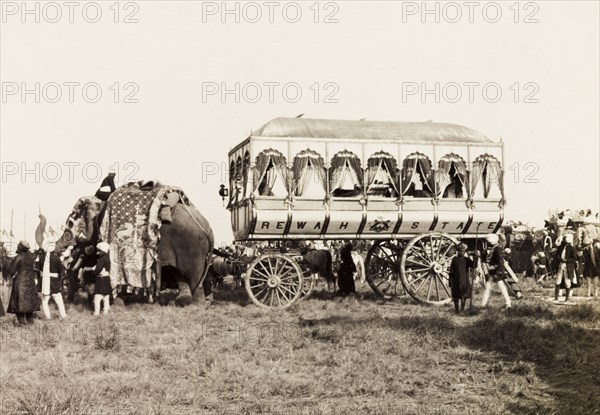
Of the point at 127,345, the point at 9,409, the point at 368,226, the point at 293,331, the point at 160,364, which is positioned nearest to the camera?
the point at 9,409

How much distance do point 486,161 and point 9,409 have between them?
11485 millimetres

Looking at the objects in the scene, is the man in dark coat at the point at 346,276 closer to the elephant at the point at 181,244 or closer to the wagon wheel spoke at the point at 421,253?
the wagon wheel spoke at the point at 421,253

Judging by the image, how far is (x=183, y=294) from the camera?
1483cm

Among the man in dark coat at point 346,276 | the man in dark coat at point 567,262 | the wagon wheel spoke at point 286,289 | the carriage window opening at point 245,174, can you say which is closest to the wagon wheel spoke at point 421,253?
the wagon wheel spoke at point 286,289

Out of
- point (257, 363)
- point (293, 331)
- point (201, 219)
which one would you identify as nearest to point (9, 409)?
point (257, 363)

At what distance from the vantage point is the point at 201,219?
1519 centimetres

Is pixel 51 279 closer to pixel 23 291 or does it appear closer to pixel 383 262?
pixel 23 291

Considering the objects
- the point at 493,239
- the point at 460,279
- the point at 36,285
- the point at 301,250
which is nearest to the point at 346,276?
the point at 301,250

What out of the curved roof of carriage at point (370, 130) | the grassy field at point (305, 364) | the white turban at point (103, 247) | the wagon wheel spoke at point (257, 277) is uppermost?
the curved roof of carriage at point (370, 130)

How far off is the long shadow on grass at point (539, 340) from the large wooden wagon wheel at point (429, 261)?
46.6 inches

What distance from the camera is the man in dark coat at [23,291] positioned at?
40.6 ft

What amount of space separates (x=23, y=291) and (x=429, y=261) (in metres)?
7.98

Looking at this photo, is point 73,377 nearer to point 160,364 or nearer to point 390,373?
point 160,364

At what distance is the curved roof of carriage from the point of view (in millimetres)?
14562
